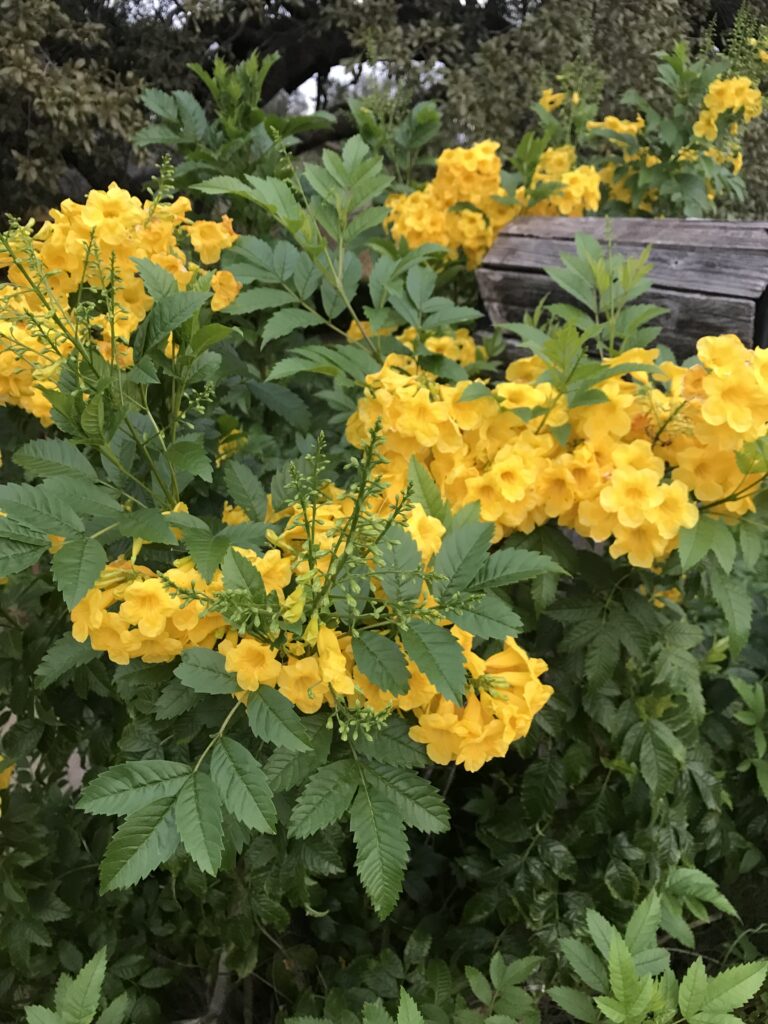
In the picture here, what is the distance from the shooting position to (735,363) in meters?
1.12

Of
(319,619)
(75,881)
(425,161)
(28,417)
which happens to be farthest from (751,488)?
(425,161)

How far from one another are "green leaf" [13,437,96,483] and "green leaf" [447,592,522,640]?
0.53 m

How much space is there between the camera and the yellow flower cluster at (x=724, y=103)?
2746 mm

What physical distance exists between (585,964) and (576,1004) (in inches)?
2.5

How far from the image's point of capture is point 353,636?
89 cm

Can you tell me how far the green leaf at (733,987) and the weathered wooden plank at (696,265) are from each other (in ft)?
5.52

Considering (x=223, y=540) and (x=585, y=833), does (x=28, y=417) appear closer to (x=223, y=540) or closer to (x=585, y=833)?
(x=223, y=540)

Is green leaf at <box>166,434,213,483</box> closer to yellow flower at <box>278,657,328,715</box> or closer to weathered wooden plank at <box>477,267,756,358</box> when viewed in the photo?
yellow flower at <box>278,657,328,715</box>

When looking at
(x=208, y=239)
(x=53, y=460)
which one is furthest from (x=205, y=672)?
(x=208, y=239)

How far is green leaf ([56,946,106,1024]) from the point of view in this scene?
1.01 m

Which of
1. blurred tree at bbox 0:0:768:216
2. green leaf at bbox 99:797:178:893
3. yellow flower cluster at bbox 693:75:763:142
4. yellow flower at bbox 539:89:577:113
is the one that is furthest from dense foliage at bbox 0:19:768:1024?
blurred tree at bbox 0:0:768:216

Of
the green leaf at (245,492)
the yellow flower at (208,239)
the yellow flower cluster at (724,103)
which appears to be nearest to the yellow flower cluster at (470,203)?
the yellow flower cluster at (724,103)

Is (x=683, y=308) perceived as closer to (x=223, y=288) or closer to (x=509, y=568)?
(x=223, y=288)

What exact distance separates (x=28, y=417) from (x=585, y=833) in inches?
56.3
